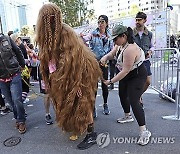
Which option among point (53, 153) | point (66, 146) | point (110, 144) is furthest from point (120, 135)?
point (53, 153)

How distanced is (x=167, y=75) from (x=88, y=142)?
9.00 feet

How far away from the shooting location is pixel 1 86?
3.62 meters

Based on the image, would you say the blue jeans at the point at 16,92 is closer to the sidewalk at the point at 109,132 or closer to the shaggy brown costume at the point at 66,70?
the sidewalk at the point at 109,132

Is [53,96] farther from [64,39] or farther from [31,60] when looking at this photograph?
[31,60]

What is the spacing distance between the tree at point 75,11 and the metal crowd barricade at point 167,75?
49.3ft

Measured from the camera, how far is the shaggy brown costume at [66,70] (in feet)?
8.71

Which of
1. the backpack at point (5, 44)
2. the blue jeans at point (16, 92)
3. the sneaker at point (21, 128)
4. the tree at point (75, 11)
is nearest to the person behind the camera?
the backpack at point (5, 44)

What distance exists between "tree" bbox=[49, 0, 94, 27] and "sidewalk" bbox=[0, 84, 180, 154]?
54.3 ft

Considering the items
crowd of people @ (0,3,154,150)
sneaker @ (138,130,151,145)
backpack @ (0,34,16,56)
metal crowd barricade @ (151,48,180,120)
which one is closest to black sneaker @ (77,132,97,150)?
crowd of people @ (0,3,154,150)

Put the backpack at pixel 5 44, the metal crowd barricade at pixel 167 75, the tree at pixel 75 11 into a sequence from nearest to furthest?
the backpack at pixel 5 44 < the metal crowd barricade at pixel 167 75 < the tree at pixel 75 11

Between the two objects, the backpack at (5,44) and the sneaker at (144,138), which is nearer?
the sneaker at (144,138)

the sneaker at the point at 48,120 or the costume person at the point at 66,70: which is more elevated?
the costume person at the point at 66,70

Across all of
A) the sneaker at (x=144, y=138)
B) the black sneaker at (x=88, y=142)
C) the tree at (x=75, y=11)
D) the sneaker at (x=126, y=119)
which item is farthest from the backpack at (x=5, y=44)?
the tree at (x=75, y=11)

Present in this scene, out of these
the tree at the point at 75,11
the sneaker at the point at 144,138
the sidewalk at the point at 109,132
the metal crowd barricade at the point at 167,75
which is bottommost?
the sidewalk at the point at 109,132
